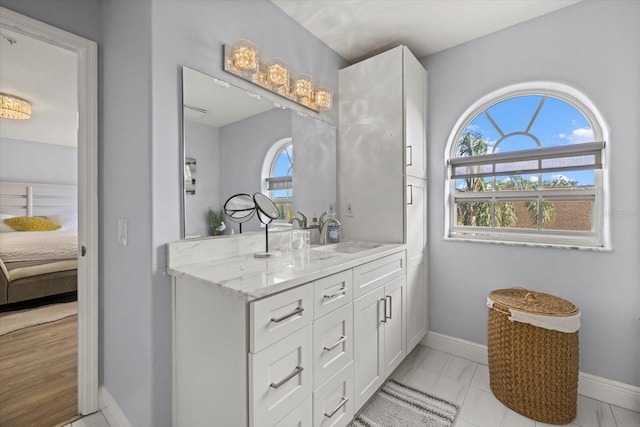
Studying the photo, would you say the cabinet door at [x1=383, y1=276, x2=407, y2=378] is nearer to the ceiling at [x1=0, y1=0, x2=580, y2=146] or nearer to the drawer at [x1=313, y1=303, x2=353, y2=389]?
the drawer at [x1=313, y1=303, x2=353, y2=389]

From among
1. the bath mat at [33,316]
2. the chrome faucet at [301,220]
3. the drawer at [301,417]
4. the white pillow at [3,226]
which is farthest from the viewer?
the white pillow at [3,226]

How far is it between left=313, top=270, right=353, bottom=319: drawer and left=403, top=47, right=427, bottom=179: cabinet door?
3.59ft

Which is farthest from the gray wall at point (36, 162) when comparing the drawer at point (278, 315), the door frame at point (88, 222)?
the drawer at point (278, 315)

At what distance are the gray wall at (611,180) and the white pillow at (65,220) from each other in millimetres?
6057

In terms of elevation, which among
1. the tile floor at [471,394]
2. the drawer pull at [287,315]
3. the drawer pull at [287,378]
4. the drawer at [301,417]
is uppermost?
the drawer pull at [287,315]

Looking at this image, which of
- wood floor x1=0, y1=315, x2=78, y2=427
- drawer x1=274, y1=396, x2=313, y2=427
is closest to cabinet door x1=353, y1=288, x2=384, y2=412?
drawer x1=274, y1=396, x2=313, y2=427

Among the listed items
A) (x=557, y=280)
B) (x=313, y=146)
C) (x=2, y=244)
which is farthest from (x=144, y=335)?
(x=2, y=244)

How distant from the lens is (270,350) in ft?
3.29

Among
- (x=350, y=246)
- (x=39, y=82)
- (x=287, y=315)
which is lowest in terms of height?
(x=287, y=315)

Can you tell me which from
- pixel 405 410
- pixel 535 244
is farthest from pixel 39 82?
pixel 535 244

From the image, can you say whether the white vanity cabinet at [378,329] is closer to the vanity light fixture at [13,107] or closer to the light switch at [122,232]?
the light switch at [122,232]

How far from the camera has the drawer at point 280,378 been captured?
3.12 ft

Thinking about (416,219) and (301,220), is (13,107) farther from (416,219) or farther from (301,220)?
(416,219)

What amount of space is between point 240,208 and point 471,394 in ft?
6.24
